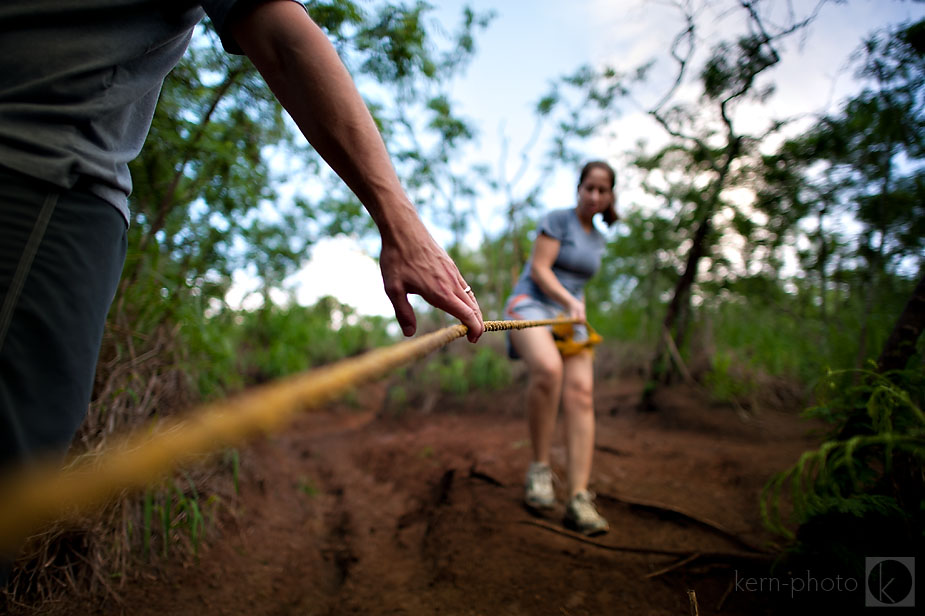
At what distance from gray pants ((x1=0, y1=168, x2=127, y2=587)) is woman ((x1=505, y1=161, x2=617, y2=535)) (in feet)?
7.43

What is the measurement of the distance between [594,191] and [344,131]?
2543 mm

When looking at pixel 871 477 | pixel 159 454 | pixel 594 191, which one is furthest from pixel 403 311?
pixel 594 191

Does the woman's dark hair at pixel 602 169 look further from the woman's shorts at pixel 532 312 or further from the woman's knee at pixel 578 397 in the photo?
the woman's knee at pixel 578 397

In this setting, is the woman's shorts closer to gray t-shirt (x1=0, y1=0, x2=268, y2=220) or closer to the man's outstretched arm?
the man's outstretched arm

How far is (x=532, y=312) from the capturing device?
305 cm

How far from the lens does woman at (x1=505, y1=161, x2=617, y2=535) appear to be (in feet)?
9.16

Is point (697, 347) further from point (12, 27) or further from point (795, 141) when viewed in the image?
point (12, 27)

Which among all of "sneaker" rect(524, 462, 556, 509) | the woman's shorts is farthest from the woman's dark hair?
"sneaker" rect(524, 462, 556, 509)

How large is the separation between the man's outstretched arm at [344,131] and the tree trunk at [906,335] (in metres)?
2.02

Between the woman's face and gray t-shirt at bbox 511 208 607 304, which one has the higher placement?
the woman's face

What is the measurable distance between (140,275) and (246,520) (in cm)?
145

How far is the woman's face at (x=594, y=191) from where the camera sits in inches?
126

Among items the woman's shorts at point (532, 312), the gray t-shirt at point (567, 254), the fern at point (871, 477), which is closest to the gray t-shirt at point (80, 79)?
the fern at point (871, 477)

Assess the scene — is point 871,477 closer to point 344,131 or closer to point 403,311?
point 403,311
